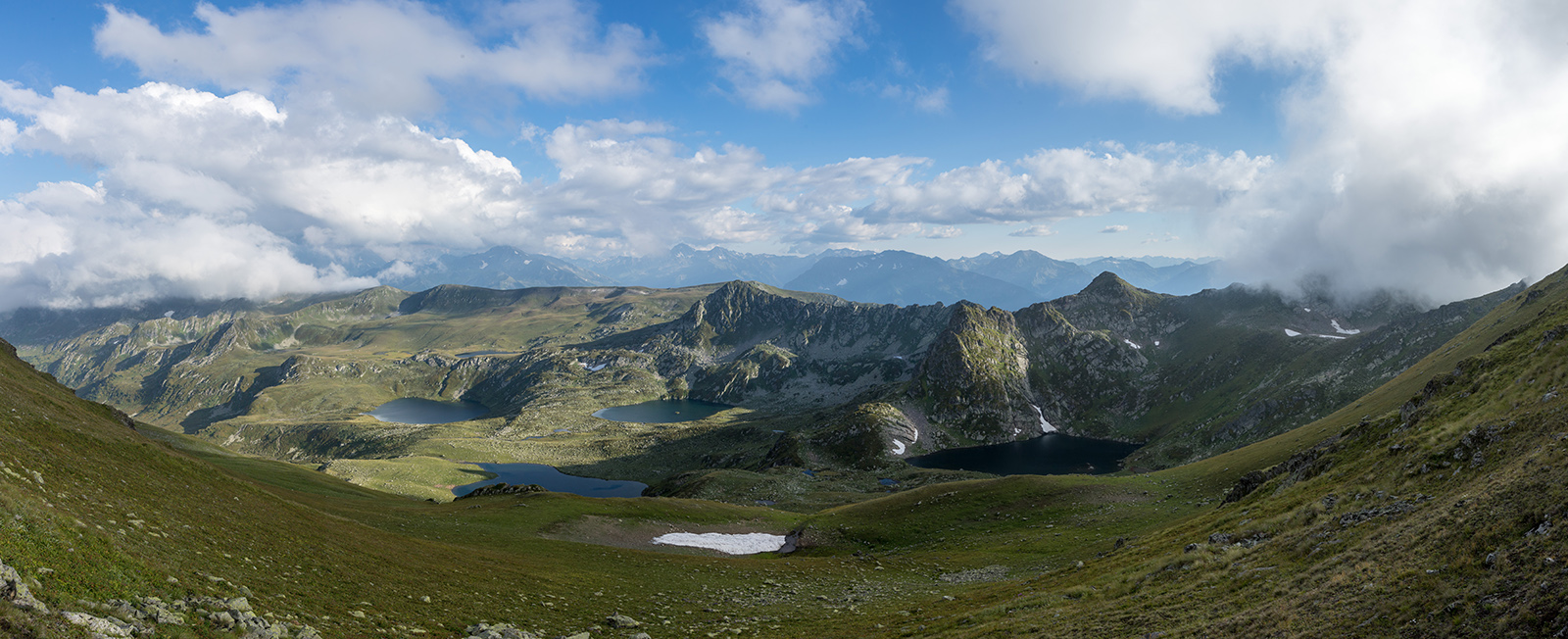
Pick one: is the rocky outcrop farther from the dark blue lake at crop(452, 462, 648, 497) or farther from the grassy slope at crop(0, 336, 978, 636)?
the dark blue lake at crop(452, 462, 648, 497)

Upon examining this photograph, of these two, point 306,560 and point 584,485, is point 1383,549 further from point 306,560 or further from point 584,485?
point 584,485

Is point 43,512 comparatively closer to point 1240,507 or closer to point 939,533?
point 1240,507

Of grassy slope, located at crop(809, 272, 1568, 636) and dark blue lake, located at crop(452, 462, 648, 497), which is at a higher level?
grassy slope, located at crop(809, 272, 1568, 636)

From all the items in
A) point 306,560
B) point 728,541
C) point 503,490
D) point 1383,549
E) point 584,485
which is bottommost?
point 584,485

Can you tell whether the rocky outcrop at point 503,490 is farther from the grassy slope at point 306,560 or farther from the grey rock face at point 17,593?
the grey rock face at point 17,593

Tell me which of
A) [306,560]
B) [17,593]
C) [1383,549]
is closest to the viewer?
[17,593]

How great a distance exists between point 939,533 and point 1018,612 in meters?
39.7

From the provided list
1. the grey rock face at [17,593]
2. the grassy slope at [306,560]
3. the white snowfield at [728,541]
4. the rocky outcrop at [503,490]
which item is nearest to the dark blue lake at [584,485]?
the rocky outcrop at [503,490]

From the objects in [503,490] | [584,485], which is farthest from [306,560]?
[584,485]

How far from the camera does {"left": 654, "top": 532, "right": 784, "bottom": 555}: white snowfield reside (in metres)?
62.3

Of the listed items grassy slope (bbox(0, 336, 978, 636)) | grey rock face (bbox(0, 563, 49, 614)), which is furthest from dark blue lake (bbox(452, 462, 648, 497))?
grey rock face (bbox(0, 563, 49, 614))

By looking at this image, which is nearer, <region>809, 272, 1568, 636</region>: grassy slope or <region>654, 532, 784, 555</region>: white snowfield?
<region>809, 272, 1568, 636</region>: grassy slope

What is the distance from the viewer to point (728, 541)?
6512 cm

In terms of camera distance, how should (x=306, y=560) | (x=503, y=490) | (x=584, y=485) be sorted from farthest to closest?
(x=584, y=485)
(x=503, y=490)
(x=306, y=560)
